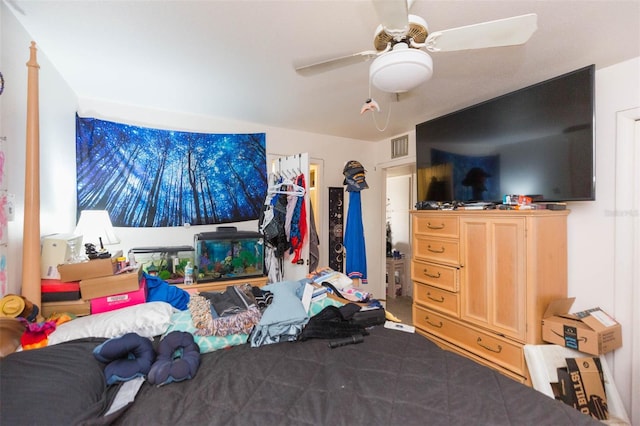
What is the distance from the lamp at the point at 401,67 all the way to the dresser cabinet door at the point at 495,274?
1.32 meters

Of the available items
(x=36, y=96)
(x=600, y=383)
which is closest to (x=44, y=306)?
(x=36, y=96)

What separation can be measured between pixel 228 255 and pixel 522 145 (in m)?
2.69

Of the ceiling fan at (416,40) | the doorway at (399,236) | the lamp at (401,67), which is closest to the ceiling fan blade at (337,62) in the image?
the ceiling fan at (416,40)

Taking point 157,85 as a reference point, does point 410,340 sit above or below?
below

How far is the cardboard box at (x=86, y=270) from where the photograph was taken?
1562 mm

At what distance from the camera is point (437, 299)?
2414 mm

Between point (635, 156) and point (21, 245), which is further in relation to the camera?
point (635, 156)

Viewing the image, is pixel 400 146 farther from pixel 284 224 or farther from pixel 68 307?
pixel 68 307

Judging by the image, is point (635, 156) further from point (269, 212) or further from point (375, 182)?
point (269, 212)

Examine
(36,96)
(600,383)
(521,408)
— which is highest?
(36,96)

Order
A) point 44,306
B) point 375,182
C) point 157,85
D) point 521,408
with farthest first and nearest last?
point 375,182, point 157,85, point 44,306, point 521,408

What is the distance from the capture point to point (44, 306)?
60.5 inches

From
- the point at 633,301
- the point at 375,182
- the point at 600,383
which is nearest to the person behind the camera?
the point at 600,383

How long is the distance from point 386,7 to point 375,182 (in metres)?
3.00
